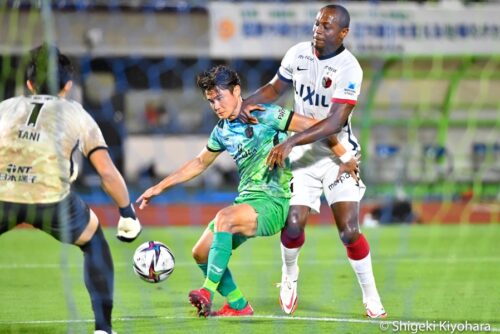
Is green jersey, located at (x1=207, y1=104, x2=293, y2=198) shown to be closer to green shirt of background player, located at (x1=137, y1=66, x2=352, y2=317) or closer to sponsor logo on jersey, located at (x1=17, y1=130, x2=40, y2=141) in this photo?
green shirt of background player, located at (x1=137, y1=66, x2=352, y2=317)

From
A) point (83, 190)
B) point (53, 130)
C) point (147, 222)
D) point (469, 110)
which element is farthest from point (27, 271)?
point (469, 110)

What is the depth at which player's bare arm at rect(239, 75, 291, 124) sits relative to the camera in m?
7.50

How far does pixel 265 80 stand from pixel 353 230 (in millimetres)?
16500

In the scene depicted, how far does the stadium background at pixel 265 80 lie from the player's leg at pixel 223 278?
9852 millimetres

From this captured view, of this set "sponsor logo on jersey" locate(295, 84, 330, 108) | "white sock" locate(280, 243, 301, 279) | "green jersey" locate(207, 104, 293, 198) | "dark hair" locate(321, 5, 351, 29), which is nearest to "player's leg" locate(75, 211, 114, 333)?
"green jersey" locate(207, 104, 293, 198)

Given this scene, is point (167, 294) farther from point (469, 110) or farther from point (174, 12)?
point (469, 110)

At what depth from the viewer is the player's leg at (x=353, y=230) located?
7.95m

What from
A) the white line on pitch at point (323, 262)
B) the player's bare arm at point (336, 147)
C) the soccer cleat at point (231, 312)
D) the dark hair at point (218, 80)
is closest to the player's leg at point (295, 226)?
the player's bare arm at point (336, 147)

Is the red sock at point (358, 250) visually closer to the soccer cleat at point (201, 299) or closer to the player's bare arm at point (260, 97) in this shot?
the player's bare arm at point (260, 97)

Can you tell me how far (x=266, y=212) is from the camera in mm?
7523

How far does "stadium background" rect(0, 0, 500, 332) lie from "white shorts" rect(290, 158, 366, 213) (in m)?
9.19

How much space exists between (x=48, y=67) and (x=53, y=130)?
38cm

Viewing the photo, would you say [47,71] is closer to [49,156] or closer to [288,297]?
[49,156]

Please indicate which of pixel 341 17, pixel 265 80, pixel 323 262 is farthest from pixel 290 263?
pixel 265 80
